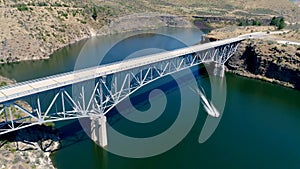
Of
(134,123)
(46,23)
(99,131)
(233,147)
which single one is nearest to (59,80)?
(99,131)

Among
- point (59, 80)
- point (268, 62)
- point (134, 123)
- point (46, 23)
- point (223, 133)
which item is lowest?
point (223, 133)

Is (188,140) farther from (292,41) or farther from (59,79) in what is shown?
(292,41)

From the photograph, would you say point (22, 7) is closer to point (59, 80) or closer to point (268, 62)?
point (59, 80)

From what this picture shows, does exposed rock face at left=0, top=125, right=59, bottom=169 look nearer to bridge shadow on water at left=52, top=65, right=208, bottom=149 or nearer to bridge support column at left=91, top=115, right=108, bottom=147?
bridge shadow on water at left=52, top=65, right=208, bottom=149

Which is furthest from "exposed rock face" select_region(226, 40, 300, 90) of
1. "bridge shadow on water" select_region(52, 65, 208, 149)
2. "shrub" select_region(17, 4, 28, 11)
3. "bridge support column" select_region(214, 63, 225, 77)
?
"shrub" select_region(17, 4, 28, 11)

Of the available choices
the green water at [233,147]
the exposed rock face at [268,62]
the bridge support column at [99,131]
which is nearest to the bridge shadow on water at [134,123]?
the green water at [233,147]

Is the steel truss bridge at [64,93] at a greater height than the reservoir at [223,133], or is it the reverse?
the steel truss bridge at [64,93]

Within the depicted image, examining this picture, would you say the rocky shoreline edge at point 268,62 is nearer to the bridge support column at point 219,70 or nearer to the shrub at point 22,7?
the bridge support column at point 219,70
